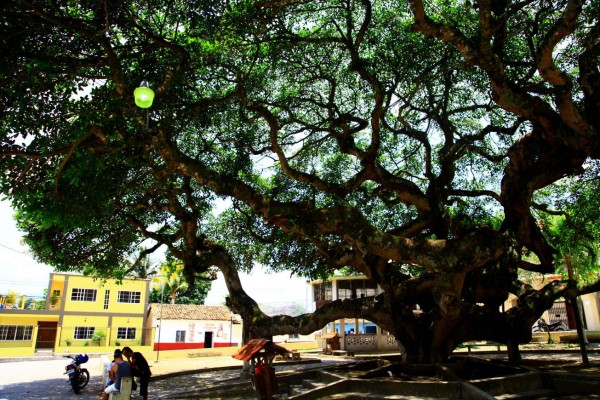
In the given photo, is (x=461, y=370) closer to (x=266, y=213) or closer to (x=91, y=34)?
(x=266, y=213)

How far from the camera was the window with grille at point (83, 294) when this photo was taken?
119 feet

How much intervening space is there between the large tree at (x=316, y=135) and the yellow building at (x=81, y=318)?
22.0 meters

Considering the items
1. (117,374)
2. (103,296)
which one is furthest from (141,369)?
(103,296)

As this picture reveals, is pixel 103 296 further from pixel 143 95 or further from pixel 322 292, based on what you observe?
pixel 143 95

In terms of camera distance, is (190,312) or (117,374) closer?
(117,374)

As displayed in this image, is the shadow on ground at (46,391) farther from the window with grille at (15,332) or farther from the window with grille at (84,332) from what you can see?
the window with grille at (15,332)

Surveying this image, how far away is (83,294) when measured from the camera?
36.6 m

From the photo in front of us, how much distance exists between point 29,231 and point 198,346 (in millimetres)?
31259

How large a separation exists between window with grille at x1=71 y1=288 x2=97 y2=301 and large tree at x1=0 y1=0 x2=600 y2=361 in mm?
23057

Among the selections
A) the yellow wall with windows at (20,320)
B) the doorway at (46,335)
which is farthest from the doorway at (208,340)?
the yellow wall with windows at (20,320)

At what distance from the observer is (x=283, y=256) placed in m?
16.8

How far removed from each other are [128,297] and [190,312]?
693 cm

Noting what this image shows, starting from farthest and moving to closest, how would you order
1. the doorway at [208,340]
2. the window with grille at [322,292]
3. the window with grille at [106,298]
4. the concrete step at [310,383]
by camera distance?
the doorway at [208,340] < the window with grille at [322,292] < the window with grille at [106,298] < the concrete step at [310,383]

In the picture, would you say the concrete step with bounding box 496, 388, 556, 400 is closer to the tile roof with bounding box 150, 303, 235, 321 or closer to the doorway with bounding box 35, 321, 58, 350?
the tile roof with bounding box 150, 303, 235, 321
